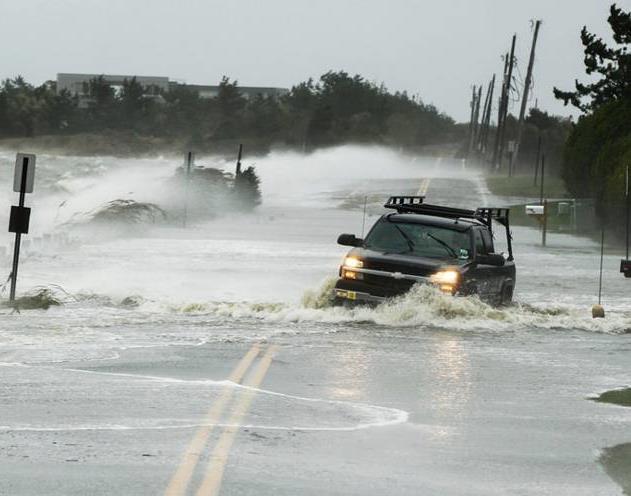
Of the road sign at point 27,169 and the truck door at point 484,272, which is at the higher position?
the road sign at point 27,169

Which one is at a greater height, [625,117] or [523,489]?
[625,117]

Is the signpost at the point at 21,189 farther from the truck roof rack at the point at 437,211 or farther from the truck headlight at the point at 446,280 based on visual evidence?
the truck headlight at the point at 446,280

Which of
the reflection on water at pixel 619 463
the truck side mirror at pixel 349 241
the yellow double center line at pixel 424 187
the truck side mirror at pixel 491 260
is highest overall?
the yellow double center line at pixel 424 187

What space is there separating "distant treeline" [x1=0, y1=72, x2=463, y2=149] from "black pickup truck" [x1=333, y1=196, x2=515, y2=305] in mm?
115233

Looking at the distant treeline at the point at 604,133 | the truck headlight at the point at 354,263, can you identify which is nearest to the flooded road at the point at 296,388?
the truck headlight at the point at 354,263

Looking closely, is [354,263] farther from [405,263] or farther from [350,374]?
[350,374]

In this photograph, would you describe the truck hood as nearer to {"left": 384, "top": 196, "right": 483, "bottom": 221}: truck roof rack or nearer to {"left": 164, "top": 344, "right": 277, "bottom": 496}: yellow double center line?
{"left": 384, "top": 196, "right": 483, "bottom": 221}: truck roof rack

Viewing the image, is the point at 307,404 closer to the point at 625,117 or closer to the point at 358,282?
the point at 358,282

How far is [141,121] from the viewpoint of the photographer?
153 meters

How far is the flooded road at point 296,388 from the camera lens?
8758 millimetres

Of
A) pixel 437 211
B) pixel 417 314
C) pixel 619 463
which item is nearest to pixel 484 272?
pixel 437 211

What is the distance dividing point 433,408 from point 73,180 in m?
65.9

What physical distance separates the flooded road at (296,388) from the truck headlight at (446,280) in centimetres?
16

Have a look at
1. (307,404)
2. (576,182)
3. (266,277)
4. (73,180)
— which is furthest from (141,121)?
(307,404)
